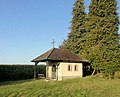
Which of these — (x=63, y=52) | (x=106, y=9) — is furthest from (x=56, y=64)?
(x=106, y=9)

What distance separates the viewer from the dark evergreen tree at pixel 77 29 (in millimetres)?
42031

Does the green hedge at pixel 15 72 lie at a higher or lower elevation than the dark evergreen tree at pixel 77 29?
lower

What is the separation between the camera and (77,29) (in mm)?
42969

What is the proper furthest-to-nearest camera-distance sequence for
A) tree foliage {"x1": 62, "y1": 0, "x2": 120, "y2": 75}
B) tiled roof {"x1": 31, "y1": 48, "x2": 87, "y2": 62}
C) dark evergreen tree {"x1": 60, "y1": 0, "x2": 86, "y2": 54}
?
dark evergreen tree {"x1": 60, "y1": 0, "x2": 86, "y2": 54}
tree foliage {"x1": 62, "y1": 0, "x2": 120, "y2": 75}
tiled roof {"x1": 31, "y1": 48, "x2": 87, "y2": 62}

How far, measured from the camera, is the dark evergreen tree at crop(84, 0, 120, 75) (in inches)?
1325

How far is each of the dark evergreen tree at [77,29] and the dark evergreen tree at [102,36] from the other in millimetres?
4169

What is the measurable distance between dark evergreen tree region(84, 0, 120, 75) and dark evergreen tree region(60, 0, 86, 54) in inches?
164

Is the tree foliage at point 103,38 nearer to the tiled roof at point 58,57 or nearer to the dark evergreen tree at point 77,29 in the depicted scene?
the dark evergreen tree at point 77,29

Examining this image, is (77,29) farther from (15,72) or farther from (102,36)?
(15,72)

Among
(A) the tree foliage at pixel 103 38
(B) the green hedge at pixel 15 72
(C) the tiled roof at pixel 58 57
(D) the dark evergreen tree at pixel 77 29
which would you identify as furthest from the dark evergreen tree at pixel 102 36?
(B) the green hedge at pixel 15 72

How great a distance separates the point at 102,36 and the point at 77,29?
8.40m

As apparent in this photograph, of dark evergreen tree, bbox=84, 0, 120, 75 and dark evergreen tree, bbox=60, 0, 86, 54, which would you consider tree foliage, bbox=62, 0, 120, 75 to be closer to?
dark evergreen tree, bbox=84, 0, 120, 75

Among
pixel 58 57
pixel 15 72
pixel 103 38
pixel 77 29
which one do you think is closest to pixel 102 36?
pixel 103 38

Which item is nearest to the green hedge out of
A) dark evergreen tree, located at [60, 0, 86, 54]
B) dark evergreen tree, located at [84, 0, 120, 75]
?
dark evergreen tree, located at [60, 0, 86, 54]
